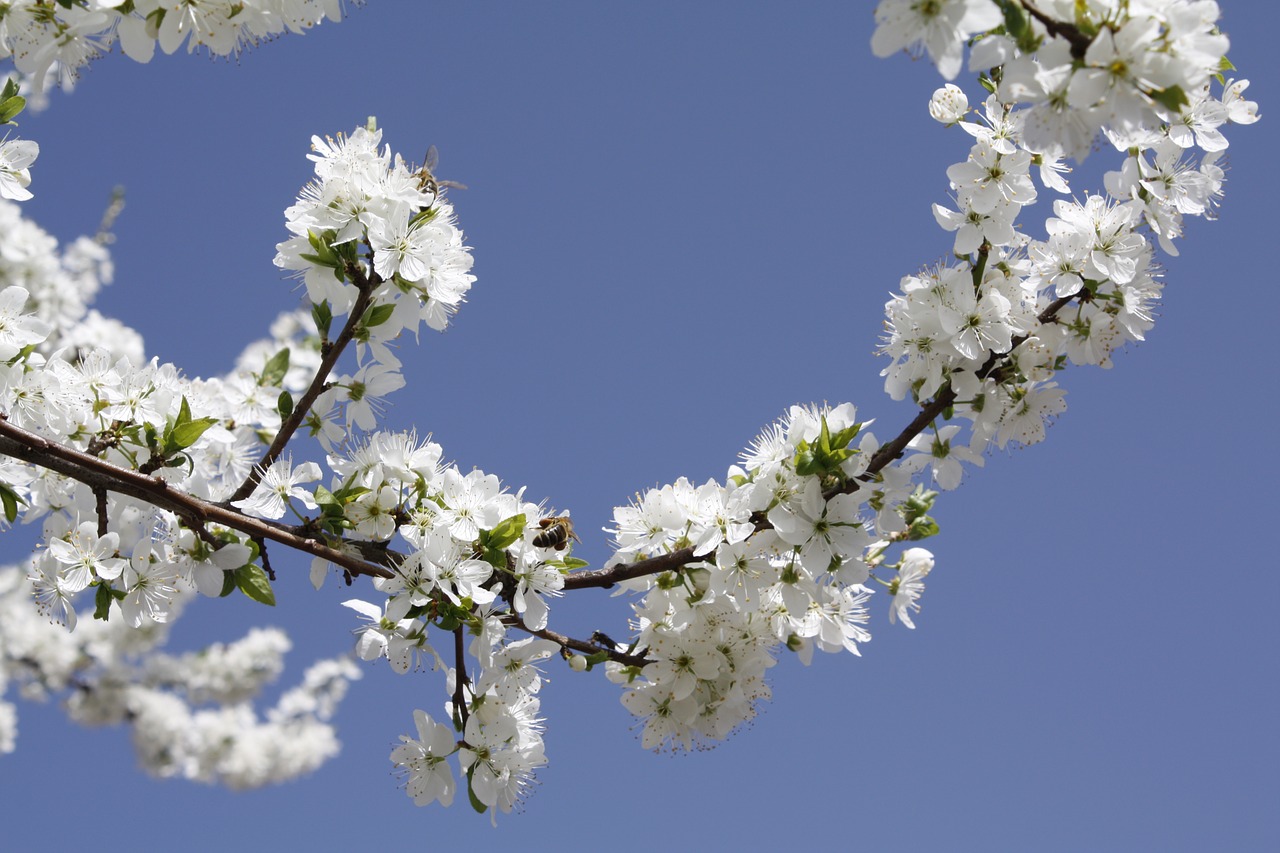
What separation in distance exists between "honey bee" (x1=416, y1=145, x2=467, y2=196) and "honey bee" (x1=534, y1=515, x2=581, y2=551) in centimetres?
92

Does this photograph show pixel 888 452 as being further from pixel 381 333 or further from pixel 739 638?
pixel 381 333

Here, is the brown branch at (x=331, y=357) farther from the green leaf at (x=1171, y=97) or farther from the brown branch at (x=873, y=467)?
the green leaf at (x=1171, y=97)

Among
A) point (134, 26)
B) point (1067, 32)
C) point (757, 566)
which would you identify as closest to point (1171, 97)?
point (1067, 32)

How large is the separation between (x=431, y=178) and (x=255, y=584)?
1163 millimetres

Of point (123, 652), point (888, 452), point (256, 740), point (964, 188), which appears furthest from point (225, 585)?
point (256, 740)

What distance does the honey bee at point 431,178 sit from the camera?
2.64 m

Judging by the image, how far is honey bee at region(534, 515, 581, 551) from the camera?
2.66 metres

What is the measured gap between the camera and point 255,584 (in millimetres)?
2627

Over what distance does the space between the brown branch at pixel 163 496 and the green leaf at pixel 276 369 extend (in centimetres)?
115

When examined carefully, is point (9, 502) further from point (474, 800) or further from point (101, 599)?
point (474, 800)

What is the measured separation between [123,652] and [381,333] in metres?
10.1

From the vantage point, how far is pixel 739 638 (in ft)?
9.15

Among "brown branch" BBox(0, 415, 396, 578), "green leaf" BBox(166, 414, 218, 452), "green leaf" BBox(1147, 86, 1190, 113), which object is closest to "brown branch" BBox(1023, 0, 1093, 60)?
"green leaf" BBox(1147, 86, 1190, 113)

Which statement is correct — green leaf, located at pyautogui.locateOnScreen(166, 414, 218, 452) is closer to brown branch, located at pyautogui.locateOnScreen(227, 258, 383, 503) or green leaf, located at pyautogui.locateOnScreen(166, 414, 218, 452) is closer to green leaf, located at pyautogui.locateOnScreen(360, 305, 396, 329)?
brown branch, located at pyautogui.locateOnScreen(227, 258, 383, 503)
